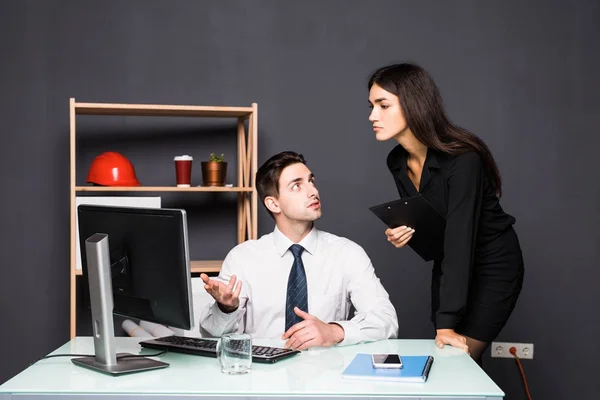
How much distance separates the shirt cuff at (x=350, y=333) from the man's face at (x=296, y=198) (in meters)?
0.53

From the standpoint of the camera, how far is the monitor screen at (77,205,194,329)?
174cm

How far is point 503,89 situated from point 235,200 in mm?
1594

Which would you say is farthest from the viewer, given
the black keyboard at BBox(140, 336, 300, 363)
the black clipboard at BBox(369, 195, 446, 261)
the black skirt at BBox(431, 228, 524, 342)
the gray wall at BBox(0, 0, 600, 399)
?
the gray wall at BBox(0, 0, 600, 399)

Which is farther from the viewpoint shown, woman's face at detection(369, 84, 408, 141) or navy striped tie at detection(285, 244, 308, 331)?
navy striped tie at detection(285, 244, 308, 331)

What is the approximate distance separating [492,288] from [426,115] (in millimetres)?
627

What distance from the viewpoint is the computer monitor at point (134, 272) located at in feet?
5.72

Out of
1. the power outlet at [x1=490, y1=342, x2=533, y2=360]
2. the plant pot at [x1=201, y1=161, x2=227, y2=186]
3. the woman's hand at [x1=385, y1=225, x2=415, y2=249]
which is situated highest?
the plant pot at [x1=201, y1=161, x2=227, y2=186]

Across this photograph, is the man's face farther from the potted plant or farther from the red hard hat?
the red hard hat

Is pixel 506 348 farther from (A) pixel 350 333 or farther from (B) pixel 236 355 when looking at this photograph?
(B) pixel 236 355

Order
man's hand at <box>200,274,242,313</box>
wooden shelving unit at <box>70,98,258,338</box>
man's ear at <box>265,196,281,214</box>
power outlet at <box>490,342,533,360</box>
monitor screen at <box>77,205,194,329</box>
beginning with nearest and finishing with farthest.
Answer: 1. monitor screen at <box>77,205,194,329</box>
2. man's hand at <box>200,274,242,313</box>
3. man's ear at <box>265,196,281,214</box>
4. wooden shelving unit at <box>70,98,258,338</box>
5. power outlet at <box>490,342,533,360</box>

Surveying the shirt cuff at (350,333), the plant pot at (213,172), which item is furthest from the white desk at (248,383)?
the plant pot at (213,172)

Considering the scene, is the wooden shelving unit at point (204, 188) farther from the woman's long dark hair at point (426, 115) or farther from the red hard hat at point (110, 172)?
the woman's long dark hair at point (426, 115)

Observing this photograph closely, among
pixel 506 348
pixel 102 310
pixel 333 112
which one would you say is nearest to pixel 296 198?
pixel 102 310

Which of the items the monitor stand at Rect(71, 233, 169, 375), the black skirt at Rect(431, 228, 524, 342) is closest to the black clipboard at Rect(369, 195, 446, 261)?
the black skirt at Rect(431, 228, 524, 342)
